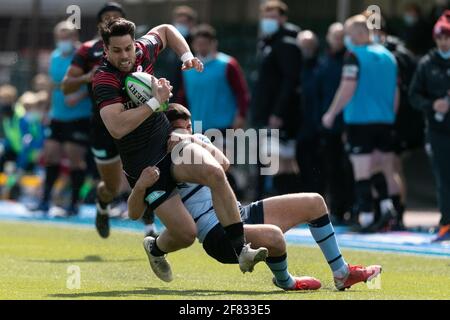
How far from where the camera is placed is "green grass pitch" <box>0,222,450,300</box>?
31.0 feet

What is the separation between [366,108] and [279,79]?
207cm

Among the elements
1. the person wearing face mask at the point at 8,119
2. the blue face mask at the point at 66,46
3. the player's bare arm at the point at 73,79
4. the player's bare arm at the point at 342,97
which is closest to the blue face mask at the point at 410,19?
the player's bare arm at the point at 342,97

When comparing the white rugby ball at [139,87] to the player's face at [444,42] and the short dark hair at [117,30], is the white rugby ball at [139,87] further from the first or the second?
the player's face at [444,42]

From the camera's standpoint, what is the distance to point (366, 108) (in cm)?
1561

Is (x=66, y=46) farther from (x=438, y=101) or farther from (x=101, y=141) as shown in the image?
(x=438, y=101)

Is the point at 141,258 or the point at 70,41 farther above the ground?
the point at 70,41

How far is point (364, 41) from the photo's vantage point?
15.5m

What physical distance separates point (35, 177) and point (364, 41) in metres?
8.97

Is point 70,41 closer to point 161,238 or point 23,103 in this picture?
point 23,103

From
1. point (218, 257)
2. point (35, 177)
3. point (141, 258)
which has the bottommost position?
point (35, 177)

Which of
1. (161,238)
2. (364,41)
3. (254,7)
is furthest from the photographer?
(254,7)

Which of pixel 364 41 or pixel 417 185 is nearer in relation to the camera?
pixel 364 41
